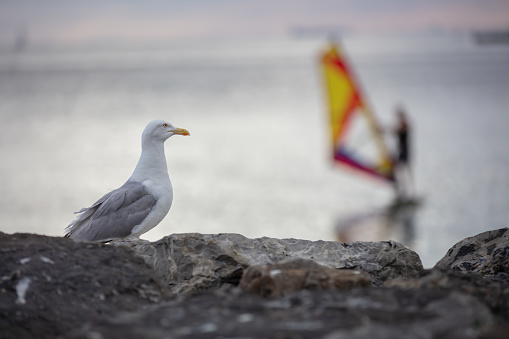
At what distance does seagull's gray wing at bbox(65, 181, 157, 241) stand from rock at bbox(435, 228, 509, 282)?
273 centimetres

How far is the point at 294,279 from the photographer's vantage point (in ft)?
14.2

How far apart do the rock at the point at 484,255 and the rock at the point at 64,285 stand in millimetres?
2625

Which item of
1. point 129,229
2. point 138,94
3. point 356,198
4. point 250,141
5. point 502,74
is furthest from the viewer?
point 502,74

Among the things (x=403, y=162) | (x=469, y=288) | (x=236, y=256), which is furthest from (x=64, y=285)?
(x=403, y=162)

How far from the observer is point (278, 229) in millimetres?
20906

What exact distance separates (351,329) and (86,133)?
42.6 m

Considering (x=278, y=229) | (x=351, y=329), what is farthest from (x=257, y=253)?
(x=278, y=229)

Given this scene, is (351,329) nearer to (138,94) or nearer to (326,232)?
(326,232)

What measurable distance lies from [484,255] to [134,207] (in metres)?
3.13

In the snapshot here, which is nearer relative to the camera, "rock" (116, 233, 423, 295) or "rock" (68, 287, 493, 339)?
"rock" (68, 287, 493, 339)

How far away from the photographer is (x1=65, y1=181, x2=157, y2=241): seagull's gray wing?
6836 millimetres

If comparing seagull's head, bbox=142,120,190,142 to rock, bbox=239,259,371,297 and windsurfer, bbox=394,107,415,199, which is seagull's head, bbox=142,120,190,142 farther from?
windsurfer, bbox=394,107,415,199

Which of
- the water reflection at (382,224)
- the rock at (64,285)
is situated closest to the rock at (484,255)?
the rock at (64,285)

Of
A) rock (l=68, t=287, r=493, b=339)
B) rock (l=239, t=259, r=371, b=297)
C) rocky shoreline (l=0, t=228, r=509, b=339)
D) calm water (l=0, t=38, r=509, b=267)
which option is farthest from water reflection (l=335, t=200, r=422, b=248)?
rock (l=68, t=287, r=493, b=339)
